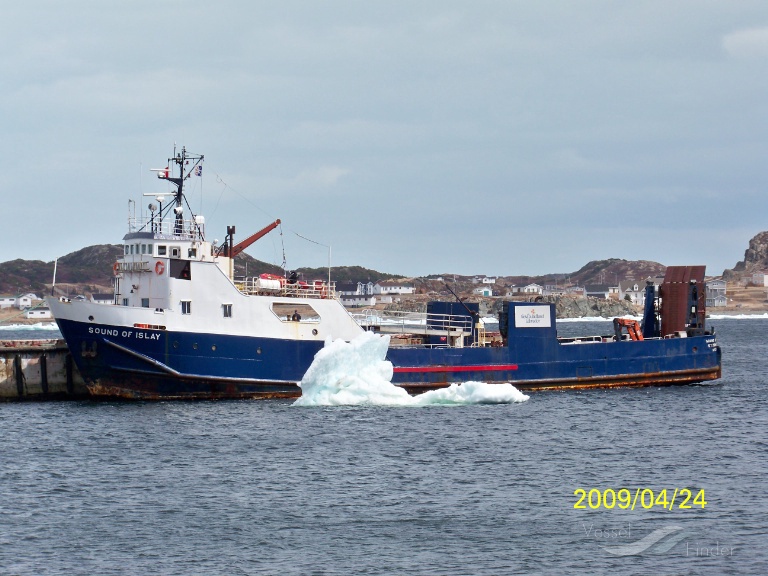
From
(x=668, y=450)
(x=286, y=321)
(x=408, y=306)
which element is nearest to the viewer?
(x=668, y=450)

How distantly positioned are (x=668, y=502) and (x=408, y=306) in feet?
477

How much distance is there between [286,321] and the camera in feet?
128

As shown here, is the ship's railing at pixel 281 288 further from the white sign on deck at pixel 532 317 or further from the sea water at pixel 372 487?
the white sign on deck at pixel 532 317

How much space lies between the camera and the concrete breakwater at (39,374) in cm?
3981

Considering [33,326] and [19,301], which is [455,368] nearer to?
[33,326]

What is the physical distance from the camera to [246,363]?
125 ft

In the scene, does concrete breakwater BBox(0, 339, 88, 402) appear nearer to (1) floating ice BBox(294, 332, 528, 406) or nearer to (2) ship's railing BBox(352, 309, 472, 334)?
(1) floating ice BBox(294, 332, 528, 406)

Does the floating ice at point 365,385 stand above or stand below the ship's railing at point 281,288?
below

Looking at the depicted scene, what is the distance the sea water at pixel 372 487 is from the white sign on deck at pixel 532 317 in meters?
3.76

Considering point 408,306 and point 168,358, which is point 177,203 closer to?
point 168,358

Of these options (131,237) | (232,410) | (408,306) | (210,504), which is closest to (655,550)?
(210,504)
